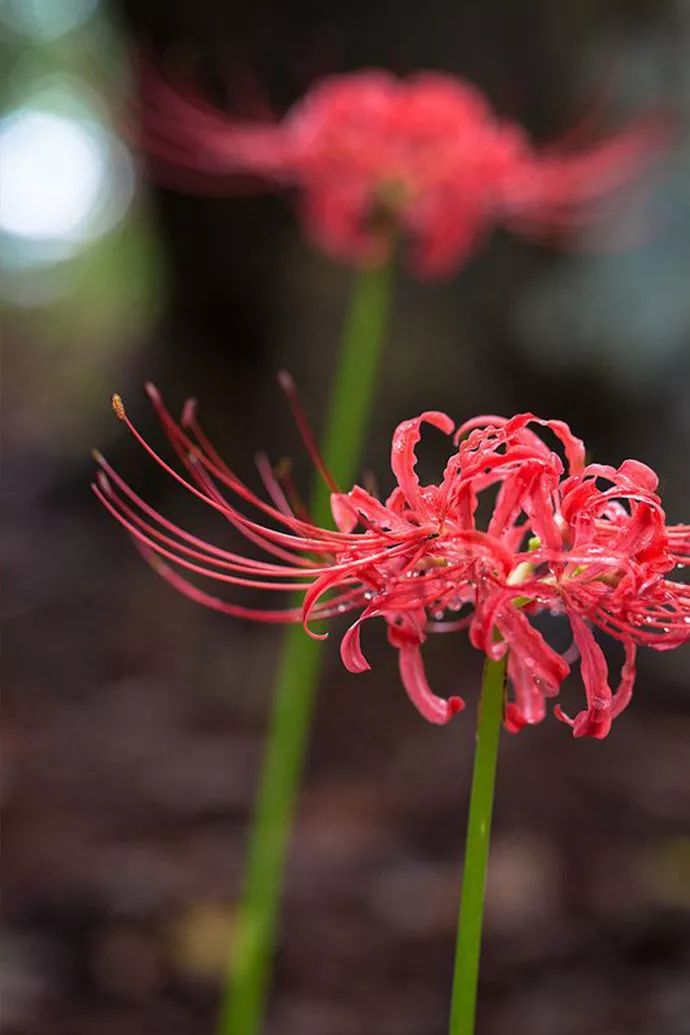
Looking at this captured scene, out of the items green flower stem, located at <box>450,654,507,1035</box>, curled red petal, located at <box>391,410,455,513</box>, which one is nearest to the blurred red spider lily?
curled red petal, located at <box>391,410,455,513</box>

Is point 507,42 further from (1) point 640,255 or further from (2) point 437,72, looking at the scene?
(1) point 640,255

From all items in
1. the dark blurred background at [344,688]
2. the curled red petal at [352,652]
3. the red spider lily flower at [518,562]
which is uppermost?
the dark blurred background at [344,688]

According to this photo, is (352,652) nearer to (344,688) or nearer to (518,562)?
(518,562)

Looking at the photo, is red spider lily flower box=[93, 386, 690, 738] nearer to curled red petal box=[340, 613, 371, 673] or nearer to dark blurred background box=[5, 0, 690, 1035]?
curled red petal box=[340, 613, 371, 673]

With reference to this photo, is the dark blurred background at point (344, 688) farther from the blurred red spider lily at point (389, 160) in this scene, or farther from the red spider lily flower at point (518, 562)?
the red spider lily flower at point (518, 562)

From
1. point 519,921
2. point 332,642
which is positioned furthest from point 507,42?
point 519,921

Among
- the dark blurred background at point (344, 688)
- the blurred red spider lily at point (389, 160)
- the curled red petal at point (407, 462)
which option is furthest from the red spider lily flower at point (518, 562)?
the dark blurred background at point (344, 688)
